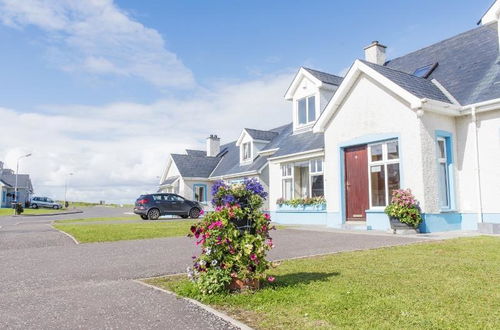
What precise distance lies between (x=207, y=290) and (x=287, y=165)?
51.7 feet

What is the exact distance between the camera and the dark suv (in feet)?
83.0

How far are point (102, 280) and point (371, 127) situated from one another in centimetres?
1102

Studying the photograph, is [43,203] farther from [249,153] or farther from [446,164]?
[446,164]

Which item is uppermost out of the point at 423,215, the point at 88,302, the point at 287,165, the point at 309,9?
the point at 309,9

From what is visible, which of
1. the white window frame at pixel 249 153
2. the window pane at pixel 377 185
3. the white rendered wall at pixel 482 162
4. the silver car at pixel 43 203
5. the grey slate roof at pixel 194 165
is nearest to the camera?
→ the white rendered wall at pixel 482 162

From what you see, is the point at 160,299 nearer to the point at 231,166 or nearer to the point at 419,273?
the point at 419,273

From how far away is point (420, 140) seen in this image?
1244 centimetres

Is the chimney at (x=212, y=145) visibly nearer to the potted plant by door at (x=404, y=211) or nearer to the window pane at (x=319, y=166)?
the window pane at (x=319, y=166)

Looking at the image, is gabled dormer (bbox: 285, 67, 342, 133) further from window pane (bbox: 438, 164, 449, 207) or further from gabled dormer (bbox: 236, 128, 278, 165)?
gabled dormer (bbox: 236, 128, 278, 165)

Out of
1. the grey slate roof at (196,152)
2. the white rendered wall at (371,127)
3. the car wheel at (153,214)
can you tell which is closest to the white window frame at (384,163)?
the white rendered wall at (371,127)

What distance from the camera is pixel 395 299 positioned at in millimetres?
4418

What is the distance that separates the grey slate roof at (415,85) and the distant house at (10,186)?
6242 cm

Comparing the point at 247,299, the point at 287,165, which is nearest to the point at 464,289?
the point at 247,299

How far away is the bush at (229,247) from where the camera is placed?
491 centimetres
